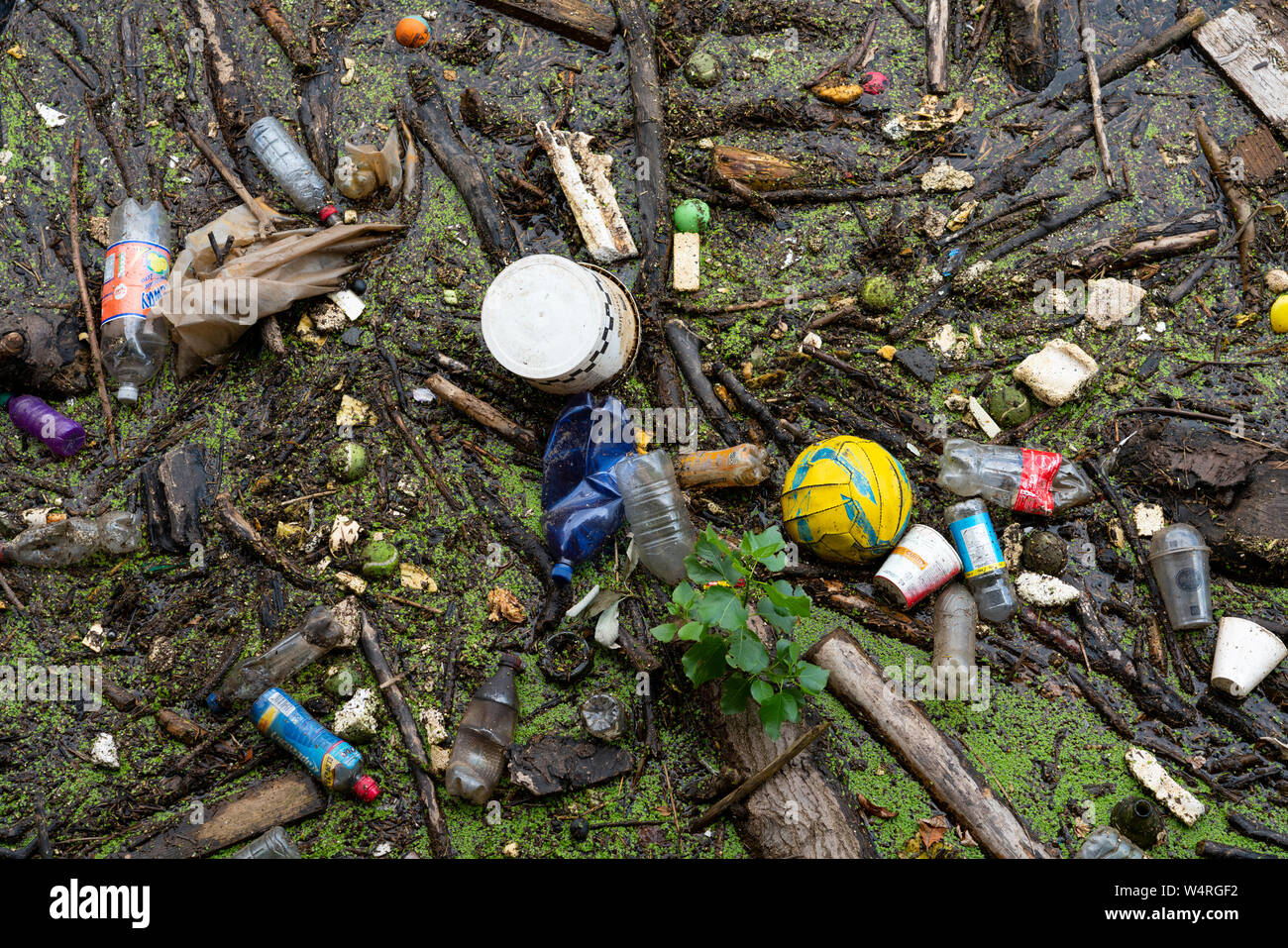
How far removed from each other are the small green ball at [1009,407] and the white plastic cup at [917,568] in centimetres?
68

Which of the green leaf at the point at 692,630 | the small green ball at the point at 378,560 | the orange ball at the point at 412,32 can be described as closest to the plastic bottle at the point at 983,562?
the green leaf at the point at 692,630

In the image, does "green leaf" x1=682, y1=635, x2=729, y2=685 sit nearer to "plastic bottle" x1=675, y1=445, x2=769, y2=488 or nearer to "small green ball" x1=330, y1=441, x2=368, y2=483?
"plastic bottle" x1=675, y1=445, x2=769, y2=488

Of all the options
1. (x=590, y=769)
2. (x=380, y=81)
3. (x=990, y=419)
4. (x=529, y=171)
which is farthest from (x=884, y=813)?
(x=380, y=81)

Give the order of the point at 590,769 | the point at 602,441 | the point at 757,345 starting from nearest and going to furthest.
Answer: the point at 590,769
the point at 602,441
the point at 757,345

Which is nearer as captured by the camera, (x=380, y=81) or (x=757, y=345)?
(x=757, y=345)

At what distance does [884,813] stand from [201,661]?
108 inches

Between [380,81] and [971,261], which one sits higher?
[380,81]

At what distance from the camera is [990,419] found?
3.59m

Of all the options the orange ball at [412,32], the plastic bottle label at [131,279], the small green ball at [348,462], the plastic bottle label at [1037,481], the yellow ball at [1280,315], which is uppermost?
the orange ball at [412,32]

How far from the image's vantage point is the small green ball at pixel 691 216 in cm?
386

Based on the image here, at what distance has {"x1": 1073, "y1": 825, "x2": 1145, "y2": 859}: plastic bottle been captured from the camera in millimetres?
2881

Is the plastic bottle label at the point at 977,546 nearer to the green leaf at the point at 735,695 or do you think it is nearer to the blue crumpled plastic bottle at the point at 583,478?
the green leaf at the point at 735,695

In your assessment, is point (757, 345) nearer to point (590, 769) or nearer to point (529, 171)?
point (529, 171)

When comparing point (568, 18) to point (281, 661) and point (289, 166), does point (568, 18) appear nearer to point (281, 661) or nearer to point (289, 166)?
point (289, 166)
